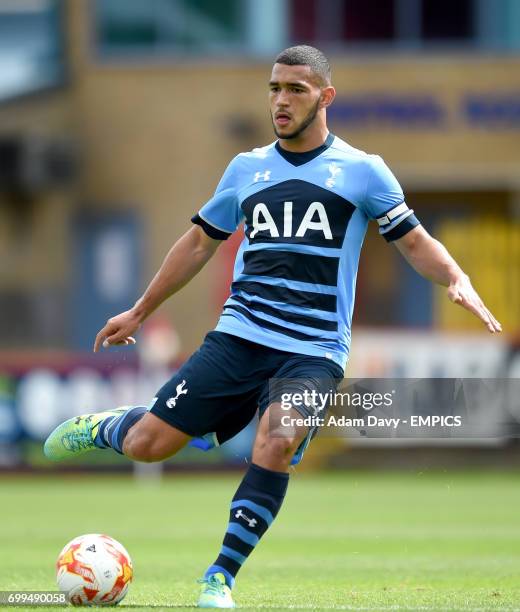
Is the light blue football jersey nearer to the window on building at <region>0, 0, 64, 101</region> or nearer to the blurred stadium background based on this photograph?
the blurred stadium background

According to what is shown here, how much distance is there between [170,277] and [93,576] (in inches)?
59.6

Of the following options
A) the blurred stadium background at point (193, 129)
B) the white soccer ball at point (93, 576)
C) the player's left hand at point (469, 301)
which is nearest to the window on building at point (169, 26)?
the blurred stadium background at point (193, 129)

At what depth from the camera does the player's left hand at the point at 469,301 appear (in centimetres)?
669

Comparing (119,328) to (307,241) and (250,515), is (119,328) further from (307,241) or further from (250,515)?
(250,515)

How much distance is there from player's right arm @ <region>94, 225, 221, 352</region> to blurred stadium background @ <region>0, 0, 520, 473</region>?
59.8ft

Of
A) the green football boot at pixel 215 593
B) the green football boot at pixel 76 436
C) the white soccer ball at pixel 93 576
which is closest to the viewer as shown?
the green football boot at pixel 215 593

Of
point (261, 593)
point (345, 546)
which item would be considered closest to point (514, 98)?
point (345, 546)

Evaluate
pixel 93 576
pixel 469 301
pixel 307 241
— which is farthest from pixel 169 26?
pixel 93 576

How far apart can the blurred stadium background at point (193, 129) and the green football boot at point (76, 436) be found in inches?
713

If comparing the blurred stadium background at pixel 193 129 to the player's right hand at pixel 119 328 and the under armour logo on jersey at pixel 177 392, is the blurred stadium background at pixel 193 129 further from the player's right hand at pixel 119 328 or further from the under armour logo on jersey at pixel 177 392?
the under armour logo on jersey at pixel 177 392

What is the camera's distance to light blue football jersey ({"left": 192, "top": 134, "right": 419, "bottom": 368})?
698 cm

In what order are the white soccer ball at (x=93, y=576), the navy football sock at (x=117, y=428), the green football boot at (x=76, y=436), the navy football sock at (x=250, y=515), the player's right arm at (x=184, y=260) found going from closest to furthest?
the navy football sock at (x=250, y=515)
the white soccer ball at (x=93, y=576)
the navy football sock at (x=117, y=428)
the player's right arm at (x=184, y=260)
the green football boot at (x=76, y=436)

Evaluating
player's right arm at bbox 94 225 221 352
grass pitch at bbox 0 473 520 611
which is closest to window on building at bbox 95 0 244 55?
grass pitch at bbox 0 473 520 611

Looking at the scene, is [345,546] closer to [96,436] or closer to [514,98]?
[96,436]
